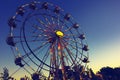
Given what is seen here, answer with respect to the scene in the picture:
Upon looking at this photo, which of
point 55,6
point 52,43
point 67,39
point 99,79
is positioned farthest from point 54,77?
point 99,79

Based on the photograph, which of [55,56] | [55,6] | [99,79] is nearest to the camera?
[55,56]

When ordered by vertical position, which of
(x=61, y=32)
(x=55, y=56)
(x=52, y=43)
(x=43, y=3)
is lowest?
(x=55, y=56)

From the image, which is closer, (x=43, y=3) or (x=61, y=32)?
(x=61, y=32)

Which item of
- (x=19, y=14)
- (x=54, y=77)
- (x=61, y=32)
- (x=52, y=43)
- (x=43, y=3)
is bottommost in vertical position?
(x=54, y=77)

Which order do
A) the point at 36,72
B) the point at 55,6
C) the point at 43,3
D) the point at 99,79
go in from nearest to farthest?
the point at 36,72
the point at 43,3
the point at 55,6
the point at 99,79

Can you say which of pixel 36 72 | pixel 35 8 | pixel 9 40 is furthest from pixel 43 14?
pixel 36 72

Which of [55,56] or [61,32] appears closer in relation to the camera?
[55,56]

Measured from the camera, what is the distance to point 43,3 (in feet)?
107

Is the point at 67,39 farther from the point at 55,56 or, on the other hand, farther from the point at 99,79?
the point at 99,79

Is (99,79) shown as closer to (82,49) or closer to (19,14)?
(82,49)

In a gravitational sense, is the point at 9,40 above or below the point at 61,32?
below

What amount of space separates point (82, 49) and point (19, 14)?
1166cm

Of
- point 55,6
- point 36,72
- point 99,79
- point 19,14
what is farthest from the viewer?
point 99,79

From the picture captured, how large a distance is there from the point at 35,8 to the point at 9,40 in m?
7.03
